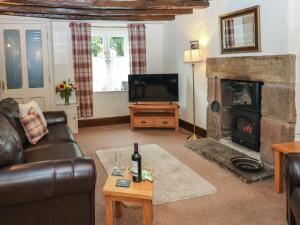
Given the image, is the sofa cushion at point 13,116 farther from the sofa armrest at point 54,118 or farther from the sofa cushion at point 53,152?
the sofa armrest at point 54,118

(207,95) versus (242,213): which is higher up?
(207,95)

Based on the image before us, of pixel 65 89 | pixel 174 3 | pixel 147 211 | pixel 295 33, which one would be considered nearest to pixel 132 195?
pixel 147 211

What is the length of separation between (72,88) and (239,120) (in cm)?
328

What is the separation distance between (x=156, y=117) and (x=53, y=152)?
A: 3220 mm

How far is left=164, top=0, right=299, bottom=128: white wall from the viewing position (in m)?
3.42

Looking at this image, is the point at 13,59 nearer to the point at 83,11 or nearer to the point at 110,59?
the point at 83,11

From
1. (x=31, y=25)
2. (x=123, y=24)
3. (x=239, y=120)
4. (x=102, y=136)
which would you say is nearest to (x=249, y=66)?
(x=239, y=120)

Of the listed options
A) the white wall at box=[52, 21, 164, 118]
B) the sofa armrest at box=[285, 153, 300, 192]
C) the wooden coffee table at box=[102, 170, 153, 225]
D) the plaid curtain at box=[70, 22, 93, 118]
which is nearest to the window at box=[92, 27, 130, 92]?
the white wall at box=[52, 21, 164, 118]

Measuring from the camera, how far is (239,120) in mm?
4516

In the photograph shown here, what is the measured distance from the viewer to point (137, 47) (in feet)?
21.1

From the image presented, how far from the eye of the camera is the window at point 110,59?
21.2ft

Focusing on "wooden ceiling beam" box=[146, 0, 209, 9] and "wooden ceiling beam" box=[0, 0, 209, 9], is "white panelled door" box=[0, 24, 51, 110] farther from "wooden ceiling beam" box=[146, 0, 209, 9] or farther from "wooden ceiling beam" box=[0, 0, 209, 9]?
"wooden ceiling beam" box=[146, 0, 209, 9]

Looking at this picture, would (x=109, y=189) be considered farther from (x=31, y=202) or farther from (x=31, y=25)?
(x=31, y=25)

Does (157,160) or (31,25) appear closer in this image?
(157,160)
